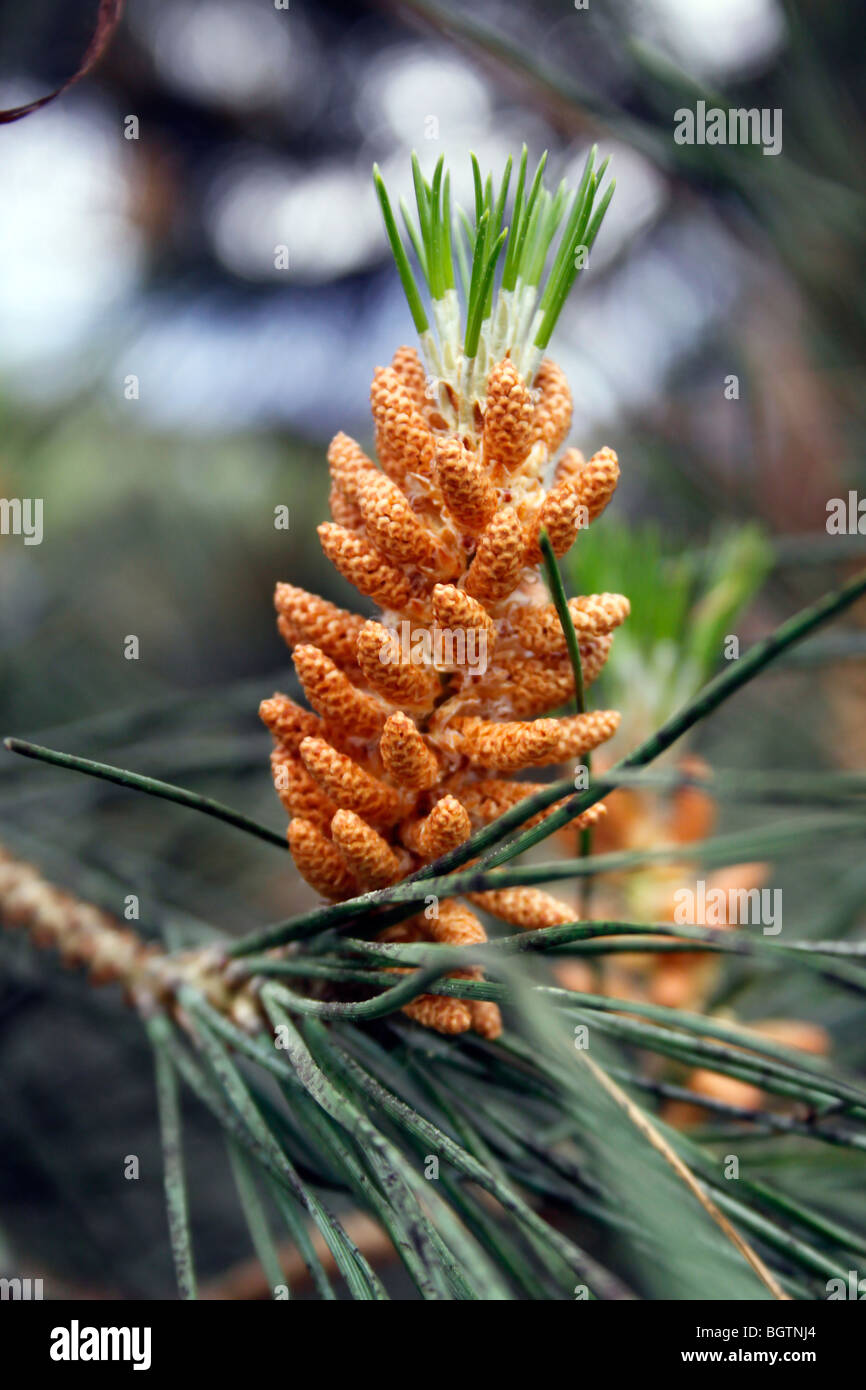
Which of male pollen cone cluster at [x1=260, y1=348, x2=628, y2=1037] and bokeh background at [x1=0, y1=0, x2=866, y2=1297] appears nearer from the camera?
male pollen cone cluster at [x1=260, y1=348, x2=628, y2=1037]

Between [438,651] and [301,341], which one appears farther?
[301,341]

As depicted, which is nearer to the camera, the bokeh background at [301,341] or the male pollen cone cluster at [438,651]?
the male pollen cone cluster at [438,651]

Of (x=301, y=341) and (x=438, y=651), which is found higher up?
(x=301, y=341)

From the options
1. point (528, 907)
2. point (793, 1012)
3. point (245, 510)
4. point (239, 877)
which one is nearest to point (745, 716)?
point (793, 1012)
